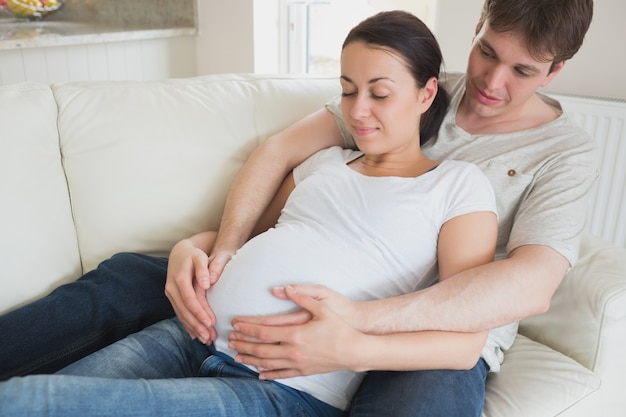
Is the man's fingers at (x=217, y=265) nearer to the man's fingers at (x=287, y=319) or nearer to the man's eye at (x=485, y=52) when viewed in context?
the man's fingers at (x=287, y=319)

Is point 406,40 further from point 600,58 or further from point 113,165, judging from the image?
point 600,58

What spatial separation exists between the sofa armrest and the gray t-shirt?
0.40 ft

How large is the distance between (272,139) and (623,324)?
0.89 metres

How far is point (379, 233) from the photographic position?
1.12 m

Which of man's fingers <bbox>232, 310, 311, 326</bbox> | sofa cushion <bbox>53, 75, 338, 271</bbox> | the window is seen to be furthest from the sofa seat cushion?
the window

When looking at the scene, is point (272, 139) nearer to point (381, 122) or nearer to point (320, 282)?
point (381, 122)

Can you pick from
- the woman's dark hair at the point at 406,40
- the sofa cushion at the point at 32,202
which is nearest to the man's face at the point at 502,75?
the woman's dark hair at the point at 406,40

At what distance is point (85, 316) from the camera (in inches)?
48.0

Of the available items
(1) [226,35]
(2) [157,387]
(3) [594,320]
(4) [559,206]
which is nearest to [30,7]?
(1) [226,35]

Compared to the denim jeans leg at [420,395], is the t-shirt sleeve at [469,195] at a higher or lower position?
higher

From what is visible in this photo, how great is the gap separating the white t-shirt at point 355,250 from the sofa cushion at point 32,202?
1.48ft

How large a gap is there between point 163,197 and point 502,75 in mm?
840

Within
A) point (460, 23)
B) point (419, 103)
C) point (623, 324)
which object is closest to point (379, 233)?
point (419, 103)

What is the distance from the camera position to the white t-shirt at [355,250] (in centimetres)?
107
